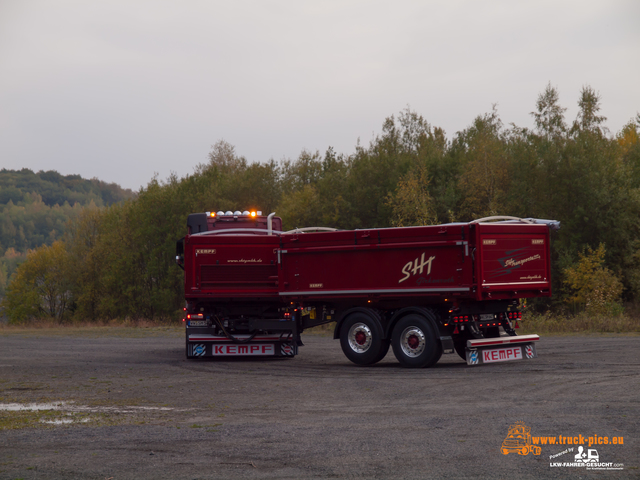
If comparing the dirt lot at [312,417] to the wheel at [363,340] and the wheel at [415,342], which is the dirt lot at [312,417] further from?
the wheel at [363,340]

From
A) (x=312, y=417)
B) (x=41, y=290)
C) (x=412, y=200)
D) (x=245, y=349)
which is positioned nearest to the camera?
(x=312, y=417)

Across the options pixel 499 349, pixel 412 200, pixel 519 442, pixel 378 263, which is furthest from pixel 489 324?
pixel 412 200

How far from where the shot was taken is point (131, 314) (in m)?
60.9

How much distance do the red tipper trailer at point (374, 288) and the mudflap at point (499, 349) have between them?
25 millimetres

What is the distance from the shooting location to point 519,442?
7391 millimetres

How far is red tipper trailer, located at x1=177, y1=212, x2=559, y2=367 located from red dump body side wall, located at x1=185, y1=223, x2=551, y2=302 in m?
0.02

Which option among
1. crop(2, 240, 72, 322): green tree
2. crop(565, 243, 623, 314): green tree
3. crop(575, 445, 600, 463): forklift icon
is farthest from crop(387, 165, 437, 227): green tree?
crop(2, 240, 72, 322): green tree

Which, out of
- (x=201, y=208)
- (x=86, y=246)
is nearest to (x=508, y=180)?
(x=201, y=208)

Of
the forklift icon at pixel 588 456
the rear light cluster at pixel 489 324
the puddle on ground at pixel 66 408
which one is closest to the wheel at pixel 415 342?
the rear light cluster at pixel 489 324

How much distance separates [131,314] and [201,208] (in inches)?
466

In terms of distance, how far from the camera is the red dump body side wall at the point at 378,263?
14336 mm

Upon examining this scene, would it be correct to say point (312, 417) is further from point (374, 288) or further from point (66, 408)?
point (374, 288)

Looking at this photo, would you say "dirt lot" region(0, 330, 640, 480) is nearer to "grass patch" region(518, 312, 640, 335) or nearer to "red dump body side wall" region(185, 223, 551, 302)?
"red dump body side wall" region(185, 223, 551, 302)

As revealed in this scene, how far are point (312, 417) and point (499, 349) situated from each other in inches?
281
